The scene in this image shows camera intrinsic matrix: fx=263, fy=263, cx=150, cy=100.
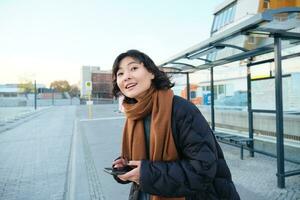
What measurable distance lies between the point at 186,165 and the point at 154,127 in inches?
10.3

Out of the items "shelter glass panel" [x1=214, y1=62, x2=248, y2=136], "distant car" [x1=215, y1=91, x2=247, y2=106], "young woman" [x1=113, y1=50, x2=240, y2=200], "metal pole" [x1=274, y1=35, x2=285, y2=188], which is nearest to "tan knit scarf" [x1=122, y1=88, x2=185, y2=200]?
"young woman" [x1=113, y1=50, x2=240, y2=200]

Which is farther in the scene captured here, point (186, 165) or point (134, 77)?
point (134, 77)

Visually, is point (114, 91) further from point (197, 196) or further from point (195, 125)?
point (197, 196)

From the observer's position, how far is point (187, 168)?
135cm

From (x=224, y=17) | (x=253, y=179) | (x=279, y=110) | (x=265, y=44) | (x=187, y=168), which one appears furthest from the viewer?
(x=224, y=17)

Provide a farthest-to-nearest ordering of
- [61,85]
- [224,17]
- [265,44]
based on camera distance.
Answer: [61,85] < [224,17] < [265,44]

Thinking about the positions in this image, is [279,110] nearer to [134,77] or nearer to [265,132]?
[265,132]

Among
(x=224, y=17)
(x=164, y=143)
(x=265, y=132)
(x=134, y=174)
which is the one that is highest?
(x=224, y=17)

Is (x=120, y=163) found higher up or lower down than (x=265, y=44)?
lower down

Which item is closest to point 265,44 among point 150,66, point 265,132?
point 265,132

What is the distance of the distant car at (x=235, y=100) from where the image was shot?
25.5 ft

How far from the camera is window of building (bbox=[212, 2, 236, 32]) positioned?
23.6 metres

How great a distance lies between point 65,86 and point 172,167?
8899 centimetres

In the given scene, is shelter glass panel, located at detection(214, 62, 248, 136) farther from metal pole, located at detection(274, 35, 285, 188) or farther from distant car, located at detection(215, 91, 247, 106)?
metal pole, located at detection(274, 35, 285, 188)
